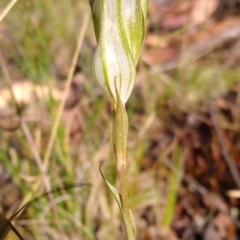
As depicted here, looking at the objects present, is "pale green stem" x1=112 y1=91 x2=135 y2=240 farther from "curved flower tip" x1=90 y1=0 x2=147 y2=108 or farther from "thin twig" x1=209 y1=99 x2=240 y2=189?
"thin twig" x1=209 y1=99 x2=240 y2=189

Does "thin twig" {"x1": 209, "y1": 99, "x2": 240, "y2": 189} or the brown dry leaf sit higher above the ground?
"thin twig" {"x1": 209, "y1": 99, "x2": 240, "y2": 189}

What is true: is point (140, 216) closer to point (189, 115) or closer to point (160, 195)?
point (160, 195)

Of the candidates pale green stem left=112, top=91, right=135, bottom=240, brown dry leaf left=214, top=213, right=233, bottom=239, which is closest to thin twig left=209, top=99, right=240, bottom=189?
brown dry leaf left=214, top=213, right=233, bottom=239

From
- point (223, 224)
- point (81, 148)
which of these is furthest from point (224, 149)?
point (81, 148)

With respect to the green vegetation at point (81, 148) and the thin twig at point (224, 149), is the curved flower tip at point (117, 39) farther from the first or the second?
the thin twig at point (224, 149)

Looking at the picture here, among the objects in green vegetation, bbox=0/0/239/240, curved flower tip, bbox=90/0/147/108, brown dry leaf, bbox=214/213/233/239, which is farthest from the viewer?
brown dry leaf, bbox=214/213/233/239

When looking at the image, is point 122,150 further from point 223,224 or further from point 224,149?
point 224,149

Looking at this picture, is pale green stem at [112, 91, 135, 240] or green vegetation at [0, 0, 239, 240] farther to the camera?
green vegetation at [0, 0, 239, 240]

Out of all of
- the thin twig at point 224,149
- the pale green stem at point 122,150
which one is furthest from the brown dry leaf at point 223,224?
the pale green stem at point 122,150
